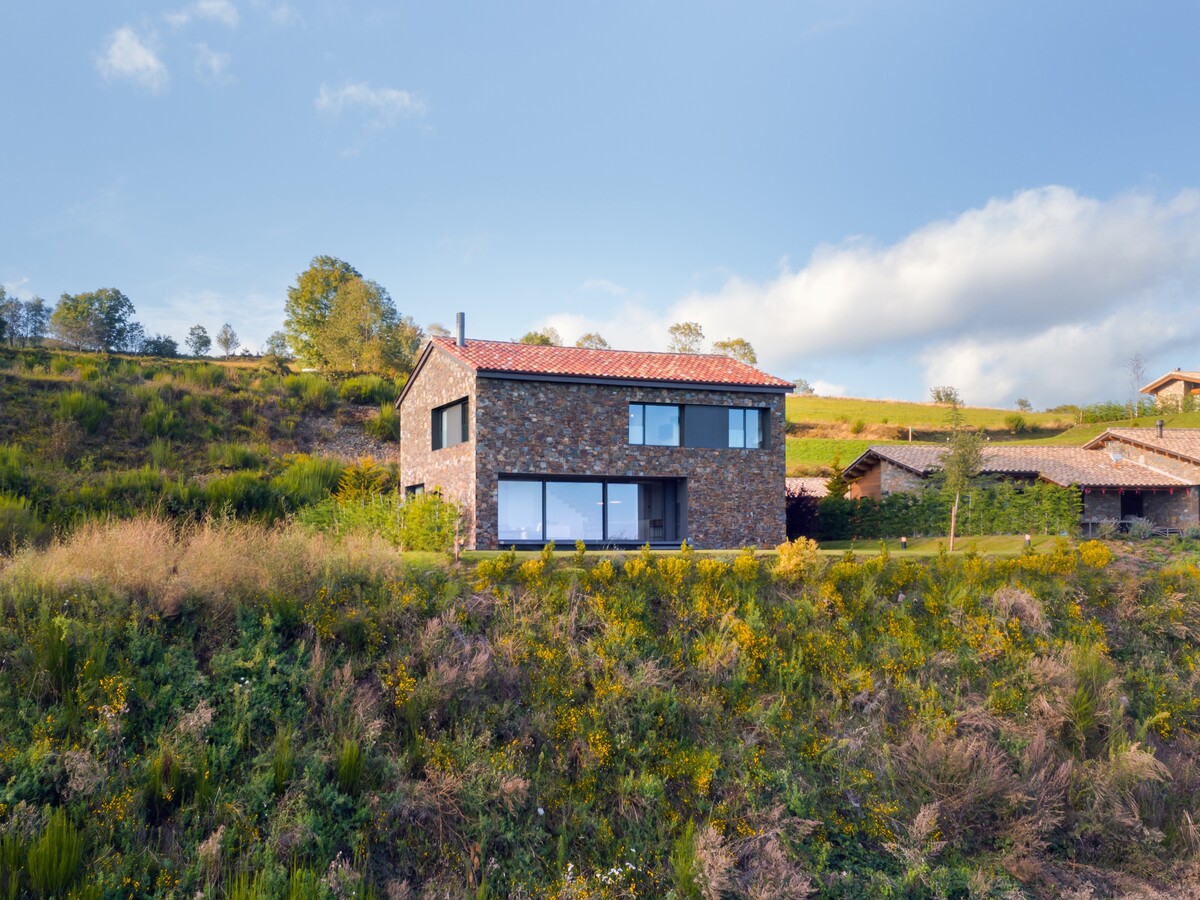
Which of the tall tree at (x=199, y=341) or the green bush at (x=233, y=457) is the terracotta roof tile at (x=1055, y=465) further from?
the tall tree at (x=199, y=341)

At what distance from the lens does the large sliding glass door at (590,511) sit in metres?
19.9

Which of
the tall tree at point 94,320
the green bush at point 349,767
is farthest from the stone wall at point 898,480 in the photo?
the tall tree at point 94,320

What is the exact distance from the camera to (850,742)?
10.2 metres

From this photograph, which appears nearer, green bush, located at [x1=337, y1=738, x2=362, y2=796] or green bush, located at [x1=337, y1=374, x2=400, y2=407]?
green bush, located at [x1=337, y1=738, x2=362, y2=796]

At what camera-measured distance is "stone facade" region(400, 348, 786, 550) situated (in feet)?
62.7

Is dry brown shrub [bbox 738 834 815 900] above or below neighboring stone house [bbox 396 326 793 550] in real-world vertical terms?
below

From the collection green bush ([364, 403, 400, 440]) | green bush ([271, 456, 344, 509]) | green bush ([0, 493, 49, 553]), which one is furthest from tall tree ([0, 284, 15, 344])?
green bush ([0, 493, 49, 553])

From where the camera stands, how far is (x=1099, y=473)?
1152 inches

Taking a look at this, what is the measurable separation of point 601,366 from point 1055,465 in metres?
18.7

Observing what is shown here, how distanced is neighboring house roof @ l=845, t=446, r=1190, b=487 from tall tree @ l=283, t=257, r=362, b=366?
32.8m

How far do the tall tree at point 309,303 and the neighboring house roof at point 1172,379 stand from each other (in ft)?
182

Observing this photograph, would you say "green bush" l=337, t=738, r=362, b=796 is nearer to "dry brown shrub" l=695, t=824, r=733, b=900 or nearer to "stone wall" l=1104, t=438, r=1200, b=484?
"dry brown shrub" l=695, t=824, r=733, b=900

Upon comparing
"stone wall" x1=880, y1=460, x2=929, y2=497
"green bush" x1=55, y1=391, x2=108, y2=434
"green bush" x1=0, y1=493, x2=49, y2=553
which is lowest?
"green bush" x1=0, y1=493, x2=49, y2=553

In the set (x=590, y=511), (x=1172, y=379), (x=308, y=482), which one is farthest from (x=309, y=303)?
(x=1172, y=379)
